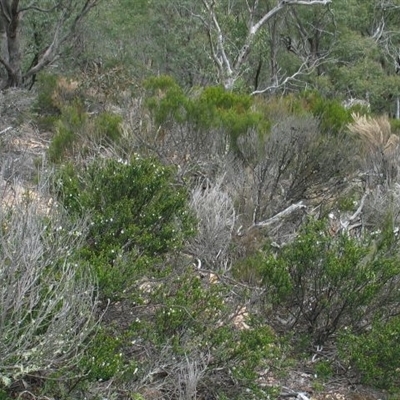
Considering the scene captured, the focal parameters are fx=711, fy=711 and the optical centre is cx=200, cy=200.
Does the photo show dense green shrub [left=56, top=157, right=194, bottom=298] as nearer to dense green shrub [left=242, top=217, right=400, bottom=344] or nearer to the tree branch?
dense green shrub [left=242, top=217, right=400, bottom=344]

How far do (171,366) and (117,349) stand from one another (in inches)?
12.4

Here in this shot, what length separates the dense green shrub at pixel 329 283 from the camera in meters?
4.59

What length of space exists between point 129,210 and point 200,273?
0.83m

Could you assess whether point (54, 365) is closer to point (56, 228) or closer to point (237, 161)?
point (56, 228)

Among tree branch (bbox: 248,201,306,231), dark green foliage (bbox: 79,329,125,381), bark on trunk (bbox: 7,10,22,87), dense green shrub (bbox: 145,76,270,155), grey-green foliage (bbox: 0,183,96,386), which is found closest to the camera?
grey-green foliage (bbox: 0,183,96,386)

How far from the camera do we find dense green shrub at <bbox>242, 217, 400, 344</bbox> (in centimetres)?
459

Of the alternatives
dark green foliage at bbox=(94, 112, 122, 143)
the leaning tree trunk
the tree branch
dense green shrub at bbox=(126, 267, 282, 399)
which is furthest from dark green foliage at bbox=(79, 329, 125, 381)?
the leaning tree trunk

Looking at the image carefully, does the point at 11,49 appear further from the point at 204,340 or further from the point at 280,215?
the point at 204,340

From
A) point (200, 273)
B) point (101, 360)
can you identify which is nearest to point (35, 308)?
point (101, 360)

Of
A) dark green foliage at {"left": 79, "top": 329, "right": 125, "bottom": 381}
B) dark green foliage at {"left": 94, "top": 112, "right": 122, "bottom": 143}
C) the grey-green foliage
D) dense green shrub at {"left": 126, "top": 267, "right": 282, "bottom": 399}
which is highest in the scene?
the grey-green foliage

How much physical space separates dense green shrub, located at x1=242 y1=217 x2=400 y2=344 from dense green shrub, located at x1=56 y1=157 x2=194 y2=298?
69 cm

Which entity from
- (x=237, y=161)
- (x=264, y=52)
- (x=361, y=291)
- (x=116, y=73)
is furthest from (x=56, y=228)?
(x=264, y=52)

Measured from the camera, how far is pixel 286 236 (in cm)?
591

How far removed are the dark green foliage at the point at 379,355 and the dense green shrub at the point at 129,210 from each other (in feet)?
4.29
